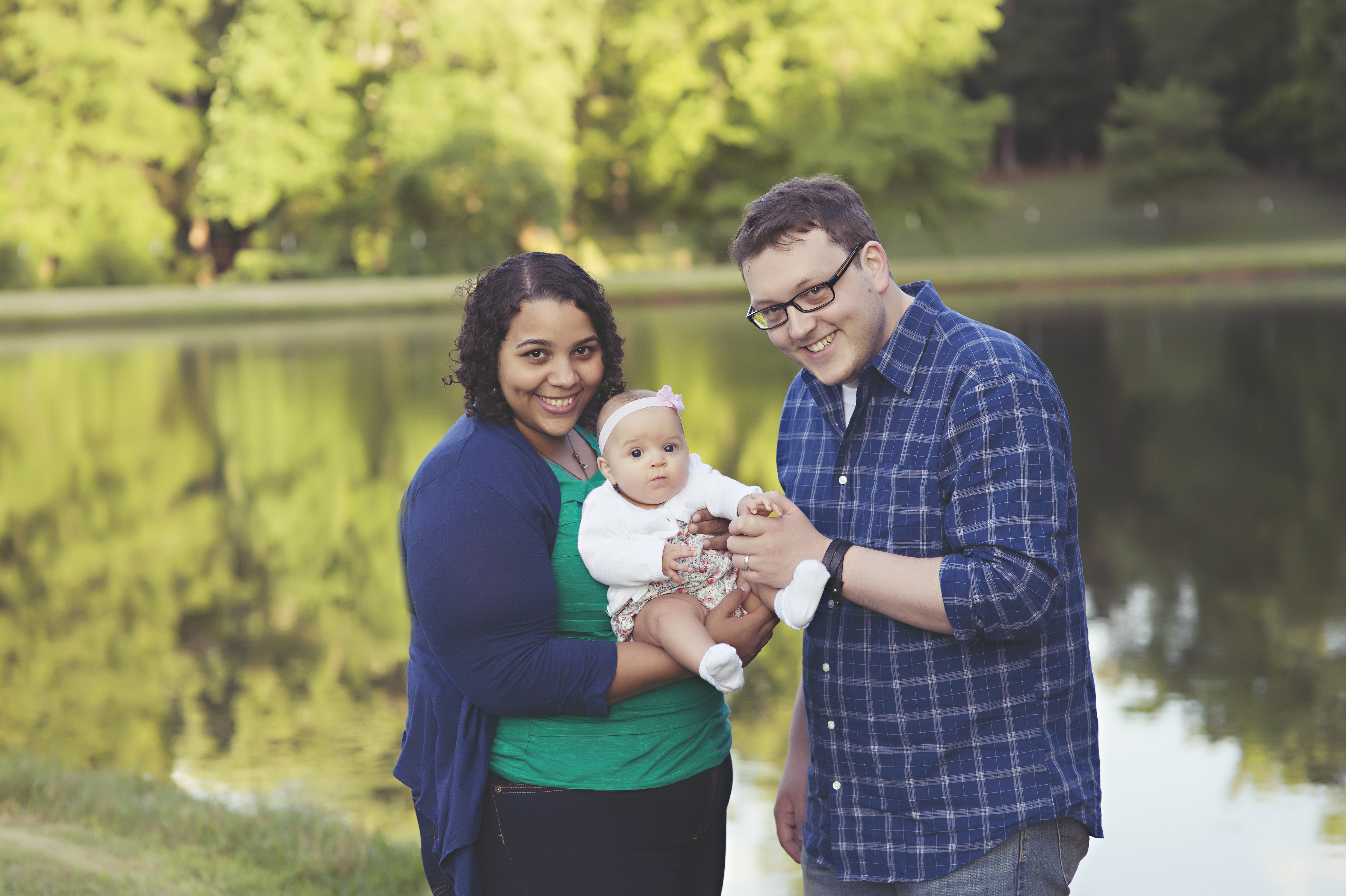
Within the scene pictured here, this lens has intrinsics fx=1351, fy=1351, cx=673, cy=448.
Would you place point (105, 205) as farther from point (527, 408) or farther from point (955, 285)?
point (527, 408)

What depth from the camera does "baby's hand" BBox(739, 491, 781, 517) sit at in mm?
2262

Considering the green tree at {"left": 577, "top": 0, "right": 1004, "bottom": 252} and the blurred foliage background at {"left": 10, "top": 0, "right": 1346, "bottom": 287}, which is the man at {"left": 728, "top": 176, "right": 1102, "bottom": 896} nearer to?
the blurred foliage background at {"left": 10, "top": 0, "right": 1346, "bottom": 287}

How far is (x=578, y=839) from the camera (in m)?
2.25

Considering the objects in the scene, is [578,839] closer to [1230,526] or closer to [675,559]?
[675,559]

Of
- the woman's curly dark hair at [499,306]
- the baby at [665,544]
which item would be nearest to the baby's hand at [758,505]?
the baby at [665,544]

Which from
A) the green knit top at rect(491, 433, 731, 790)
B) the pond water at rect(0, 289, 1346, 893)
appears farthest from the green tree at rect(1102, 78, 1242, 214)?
the green knit top at rect(491, 433, 731, 790)

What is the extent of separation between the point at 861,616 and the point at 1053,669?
32 centimetres

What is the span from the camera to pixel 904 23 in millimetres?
39375

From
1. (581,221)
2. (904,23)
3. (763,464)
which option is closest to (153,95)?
(581,221)

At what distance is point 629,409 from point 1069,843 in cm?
104

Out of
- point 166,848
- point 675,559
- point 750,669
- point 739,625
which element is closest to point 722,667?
point 739,625

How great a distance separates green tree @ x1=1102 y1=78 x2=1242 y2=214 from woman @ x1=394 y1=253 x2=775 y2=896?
41.5 metres

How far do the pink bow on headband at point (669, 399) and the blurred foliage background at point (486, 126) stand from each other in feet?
104

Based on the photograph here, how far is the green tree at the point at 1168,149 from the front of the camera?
4047 centimetres
